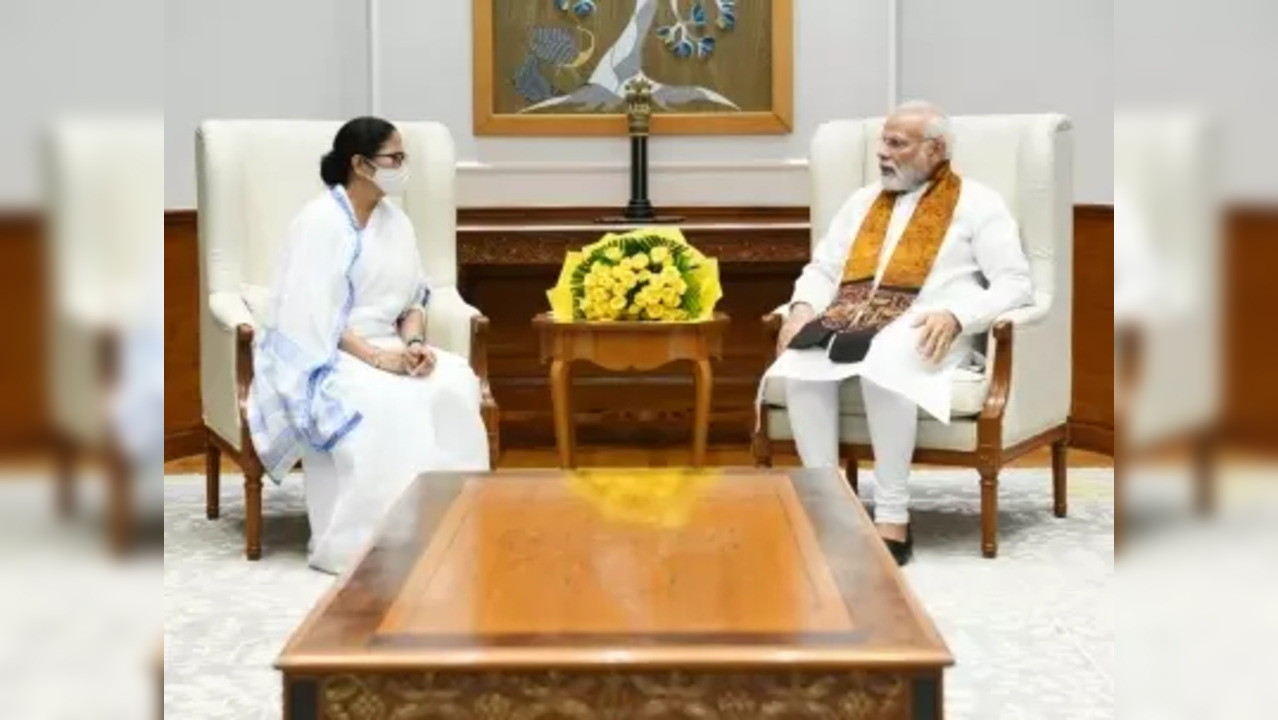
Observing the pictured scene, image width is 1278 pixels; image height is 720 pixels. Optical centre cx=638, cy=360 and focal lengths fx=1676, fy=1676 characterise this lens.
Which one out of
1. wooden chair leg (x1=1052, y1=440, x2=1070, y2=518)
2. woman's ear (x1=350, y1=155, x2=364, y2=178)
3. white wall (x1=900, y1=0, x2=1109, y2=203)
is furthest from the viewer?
white wall (x1=900, y1=0, x2=1109, y2=203)

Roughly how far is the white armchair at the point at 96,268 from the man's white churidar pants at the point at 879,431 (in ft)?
13.7

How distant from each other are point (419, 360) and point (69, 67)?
170 inches

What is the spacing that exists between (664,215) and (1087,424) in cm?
184

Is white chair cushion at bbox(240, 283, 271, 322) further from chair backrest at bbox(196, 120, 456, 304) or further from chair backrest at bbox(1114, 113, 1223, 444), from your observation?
chair backrest at bbox(1114, 113, 1223, 444)

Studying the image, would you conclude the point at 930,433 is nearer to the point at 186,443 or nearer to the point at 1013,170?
the point at 1013,170

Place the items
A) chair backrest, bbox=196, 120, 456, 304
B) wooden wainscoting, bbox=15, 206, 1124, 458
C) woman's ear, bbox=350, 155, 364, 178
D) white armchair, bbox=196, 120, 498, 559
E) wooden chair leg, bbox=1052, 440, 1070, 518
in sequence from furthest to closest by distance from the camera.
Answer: wooden wainscoting, bbox=15, 206, 1124, 458 → wooden chair leg, bbox=1052, 440, 1070, 518 → chair backrest, bbox=196, 120, 456, 304 → white armchair, bbox=196, 120, 498, 559 → woman's ear, bbox=350, 155, 364, 178

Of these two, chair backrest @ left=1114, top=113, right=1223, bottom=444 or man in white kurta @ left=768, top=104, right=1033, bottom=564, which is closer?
chair backrest @ left=1114, top=113, right=1223, bottom=444

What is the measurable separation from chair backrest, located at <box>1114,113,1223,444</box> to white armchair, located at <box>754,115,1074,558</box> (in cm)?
416

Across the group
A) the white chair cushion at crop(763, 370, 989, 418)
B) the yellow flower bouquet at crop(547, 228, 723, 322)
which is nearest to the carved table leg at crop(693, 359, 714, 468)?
the yellow flower bouquet at crop(547, 228, 723, 322)

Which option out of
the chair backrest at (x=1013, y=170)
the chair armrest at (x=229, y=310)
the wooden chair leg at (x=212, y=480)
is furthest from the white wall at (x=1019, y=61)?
the wooden chair leg at (x=212, y=480)

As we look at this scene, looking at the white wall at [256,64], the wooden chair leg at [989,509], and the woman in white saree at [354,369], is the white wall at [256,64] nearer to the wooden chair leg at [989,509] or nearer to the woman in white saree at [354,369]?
the woman in white saree at [354,369]

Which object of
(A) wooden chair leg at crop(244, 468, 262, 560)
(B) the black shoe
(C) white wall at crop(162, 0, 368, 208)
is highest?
(C) white wall at crop(162, 0, 368, 208)

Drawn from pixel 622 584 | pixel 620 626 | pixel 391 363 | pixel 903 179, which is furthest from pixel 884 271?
pixel 620 626

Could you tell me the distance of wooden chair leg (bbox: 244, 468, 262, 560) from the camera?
475cm
